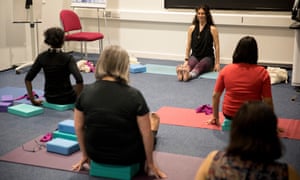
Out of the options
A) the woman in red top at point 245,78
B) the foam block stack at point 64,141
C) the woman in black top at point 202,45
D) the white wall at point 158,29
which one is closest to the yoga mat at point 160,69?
the woman in black top at point 202,45

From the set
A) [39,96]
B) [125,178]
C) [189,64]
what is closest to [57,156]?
[125,178]

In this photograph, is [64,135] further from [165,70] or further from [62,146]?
[165,70]

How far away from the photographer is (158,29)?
7.45m

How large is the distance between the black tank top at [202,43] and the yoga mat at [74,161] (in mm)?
3099

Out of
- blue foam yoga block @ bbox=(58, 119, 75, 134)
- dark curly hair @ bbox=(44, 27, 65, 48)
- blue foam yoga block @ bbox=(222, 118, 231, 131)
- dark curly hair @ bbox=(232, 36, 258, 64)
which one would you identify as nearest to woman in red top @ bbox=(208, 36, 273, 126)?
dark curly hair @ bbox=(232, 36, 258, 64)

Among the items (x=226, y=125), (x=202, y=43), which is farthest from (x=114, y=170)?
(x=202, y=43)

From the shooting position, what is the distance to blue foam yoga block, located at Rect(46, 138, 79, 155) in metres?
3.33

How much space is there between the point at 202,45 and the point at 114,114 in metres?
3.74

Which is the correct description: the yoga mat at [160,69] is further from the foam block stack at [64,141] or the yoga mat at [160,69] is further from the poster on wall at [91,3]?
the foam block stack at [64,141]

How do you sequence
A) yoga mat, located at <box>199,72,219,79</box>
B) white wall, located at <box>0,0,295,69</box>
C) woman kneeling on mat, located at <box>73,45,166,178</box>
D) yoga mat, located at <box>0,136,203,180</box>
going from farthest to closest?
1. white wall, located at <box>0,0,295,69</box>
2. yoga mat, located at <box>199,72,219,79</box>
3. yoga mat, located at <box>0,136,203,180</box>
4. woman kneeling on mat, located at <box>73,45,166,178</box>

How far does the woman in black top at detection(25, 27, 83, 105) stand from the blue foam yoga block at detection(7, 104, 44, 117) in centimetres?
15

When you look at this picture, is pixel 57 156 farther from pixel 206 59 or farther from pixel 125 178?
pixel 206 59

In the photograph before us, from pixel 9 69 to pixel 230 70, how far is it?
3927 mm

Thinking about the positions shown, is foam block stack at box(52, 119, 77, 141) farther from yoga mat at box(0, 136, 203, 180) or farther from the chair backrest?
the chair backrest
